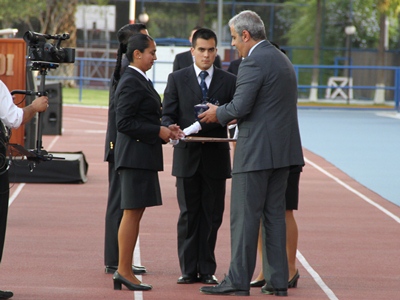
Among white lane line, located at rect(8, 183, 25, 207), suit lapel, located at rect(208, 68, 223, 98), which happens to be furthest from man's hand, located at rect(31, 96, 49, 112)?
white lane line, located at rect(8, 183, 25, 207)

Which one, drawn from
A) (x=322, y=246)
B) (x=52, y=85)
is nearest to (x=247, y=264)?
(x=322, y=246)

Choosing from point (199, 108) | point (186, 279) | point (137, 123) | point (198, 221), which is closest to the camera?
point (137, 123)

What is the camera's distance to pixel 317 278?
876 cm

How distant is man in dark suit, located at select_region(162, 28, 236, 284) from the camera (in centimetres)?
833

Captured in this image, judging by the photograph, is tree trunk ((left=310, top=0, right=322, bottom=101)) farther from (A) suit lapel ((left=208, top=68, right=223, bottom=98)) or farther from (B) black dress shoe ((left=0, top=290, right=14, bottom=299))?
(B) black dress shoe ((left=0, top=290, right=14, bottom=299))

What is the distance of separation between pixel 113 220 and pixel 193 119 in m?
1.17

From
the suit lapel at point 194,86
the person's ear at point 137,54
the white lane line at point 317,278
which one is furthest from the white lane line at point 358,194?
the person's ear at point 137,54

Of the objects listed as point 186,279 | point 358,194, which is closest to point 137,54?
point 186,279

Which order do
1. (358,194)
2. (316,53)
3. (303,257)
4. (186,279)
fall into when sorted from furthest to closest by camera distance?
(316,53)
(358,194)
(303,257)
(186,279)

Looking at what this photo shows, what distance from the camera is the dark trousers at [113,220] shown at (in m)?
8.70

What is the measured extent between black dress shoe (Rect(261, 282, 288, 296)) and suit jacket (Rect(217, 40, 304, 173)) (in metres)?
0.97

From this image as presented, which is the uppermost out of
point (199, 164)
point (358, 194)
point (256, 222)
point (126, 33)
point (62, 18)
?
point (62, 18)

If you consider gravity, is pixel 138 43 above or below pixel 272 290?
above

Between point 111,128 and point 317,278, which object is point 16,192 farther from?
point 317,278
